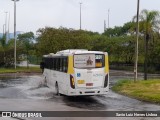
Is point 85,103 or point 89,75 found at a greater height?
point 89,75

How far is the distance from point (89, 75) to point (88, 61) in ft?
2.54

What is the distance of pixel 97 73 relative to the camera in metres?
22.1

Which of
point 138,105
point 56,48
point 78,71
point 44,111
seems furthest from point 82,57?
point 56,48

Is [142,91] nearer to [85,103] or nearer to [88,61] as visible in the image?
[88,61]

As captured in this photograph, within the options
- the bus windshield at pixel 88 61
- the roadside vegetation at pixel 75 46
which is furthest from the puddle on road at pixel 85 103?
the roadside vegetation at pixel 75 46

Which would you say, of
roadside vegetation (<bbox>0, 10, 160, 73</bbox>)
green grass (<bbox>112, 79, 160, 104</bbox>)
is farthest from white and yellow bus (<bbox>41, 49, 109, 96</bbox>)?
roadside vegetation (<bbox>0, 10, 160, 73</bbox>)

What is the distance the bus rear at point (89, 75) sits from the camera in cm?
2192

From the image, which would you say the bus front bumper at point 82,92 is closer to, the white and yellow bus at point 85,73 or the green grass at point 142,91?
the white and yellow bus at point 85,73

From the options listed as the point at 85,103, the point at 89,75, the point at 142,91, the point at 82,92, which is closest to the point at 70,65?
the point at 89,75

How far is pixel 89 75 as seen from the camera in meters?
22.0

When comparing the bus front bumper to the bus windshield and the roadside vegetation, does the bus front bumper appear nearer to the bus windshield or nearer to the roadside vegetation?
the bus windshield

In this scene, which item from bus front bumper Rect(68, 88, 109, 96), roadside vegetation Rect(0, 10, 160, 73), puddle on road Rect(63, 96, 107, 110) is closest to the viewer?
puddle on road Rect(63, 96, 107, 110)

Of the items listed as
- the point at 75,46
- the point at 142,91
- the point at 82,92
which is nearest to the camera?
the point at 82,92

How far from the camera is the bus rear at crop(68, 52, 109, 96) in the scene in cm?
2192
